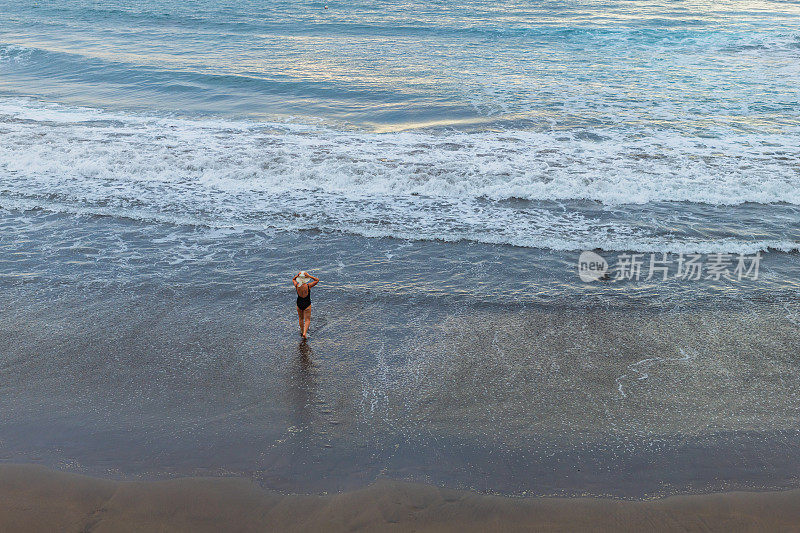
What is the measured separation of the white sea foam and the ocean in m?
0.09

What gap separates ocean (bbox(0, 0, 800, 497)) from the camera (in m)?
5.20

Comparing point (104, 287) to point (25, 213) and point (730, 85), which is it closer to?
point (25, 213)

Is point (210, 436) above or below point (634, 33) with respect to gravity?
below

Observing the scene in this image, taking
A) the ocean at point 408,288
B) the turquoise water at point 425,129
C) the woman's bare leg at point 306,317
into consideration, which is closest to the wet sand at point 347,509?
the ocean at point 408,288

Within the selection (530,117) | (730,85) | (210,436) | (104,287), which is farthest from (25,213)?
(730,85)

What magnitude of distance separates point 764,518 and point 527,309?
3.55 meters

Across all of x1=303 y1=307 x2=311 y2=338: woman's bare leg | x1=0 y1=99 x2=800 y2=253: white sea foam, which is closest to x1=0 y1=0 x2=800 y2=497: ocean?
x1=0 y1=99 x2=800 y2=253: white sea foam

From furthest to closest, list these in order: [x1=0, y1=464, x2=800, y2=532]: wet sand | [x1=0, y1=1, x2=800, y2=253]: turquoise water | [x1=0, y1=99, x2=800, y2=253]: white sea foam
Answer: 1. [x1=0, y1=1, x2=800, y2=253]: turquoise water
2. [x1=0, y1=99, x2=800, y2=253]: white sea foam
3. [x1=0, y1=464, x2=800, y2=532]: wet sand

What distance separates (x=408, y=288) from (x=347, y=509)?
389 centimetres

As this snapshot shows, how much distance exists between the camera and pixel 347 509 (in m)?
4.51

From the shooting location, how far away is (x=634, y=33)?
31.5 metres

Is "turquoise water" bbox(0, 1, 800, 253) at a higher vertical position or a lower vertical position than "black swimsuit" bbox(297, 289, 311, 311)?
higher

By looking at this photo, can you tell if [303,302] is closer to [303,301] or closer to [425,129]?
[303,301]

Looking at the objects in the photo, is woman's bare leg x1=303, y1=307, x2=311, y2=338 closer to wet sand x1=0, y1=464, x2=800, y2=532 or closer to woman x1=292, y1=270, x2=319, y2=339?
woman x1=292, y1=270, x2=319, y2=339
